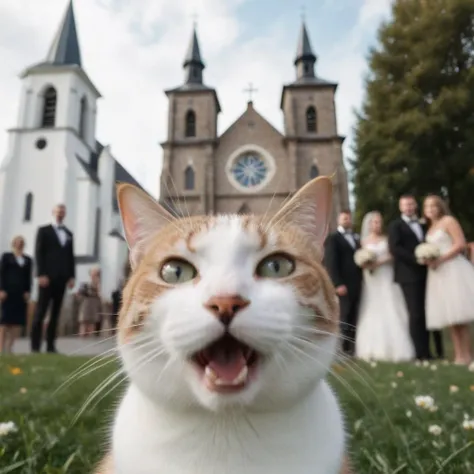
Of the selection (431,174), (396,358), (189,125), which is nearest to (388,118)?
(431,174)

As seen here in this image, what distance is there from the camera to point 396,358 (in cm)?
628

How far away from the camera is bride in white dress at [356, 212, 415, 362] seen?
6316 millimetres

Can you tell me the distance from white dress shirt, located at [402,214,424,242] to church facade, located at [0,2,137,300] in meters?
22.3

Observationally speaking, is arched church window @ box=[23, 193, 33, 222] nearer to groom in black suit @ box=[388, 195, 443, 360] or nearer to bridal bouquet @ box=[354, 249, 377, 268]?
bridal bouquet @ box=[354, 249, 377, 268]

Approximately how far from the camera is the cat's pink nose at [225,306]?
1.02 metres

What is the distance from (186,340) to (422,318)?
552cm

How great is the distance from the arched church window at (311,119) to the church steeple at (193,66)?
318 inches

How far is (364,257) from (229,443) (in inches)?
208

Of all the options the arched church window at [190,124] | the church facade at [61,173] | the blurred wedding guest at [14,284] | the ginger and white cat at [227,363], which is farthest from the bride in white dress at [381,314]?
the arched church window at [190,124]

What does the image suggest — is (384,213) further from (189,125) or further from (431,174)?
(189,125)

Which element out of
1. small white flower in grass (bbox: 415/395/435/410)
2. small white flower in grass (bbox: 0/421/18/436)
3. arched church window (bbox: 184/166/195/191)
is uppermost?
arched church window (bbox: 184/166/195/191)

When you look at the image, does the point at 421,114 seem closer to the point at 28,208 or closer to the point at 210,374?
the point at 210,374

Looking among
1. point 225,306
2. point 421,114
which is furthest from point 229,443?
point 421,114

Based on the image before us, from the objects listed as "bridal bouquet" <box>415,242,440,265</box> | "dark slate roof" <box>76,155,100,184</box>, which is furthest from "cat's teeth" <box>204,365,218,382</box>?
"dark slate roof" <box>76,155,100,184</box>
